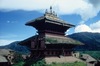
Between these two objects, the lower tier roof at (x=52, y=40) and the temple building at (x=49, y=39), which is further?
the temple building at (x=49, y=39)

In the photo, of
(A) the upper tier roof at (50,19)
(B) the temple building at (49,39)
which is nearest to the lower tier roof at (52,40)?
(B) the temple building at (49,39)

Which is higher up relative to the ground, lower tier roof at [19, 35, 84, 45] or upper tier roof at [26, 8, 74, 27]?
upper tier roof at [26, 8, 74, 27]

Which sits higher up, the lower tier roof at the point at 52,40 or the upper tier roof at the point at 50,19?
the upper tier roof at the point at 50,19

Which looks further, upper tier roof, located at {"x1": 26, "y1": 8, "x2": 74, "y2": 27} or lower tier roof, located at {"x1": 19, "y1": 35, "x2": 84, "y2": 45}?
upper tier roof, located at {"x1": 26, "y1": 8, "x2": 74, "y2": 27}

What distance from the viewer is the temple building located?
72.2 ft

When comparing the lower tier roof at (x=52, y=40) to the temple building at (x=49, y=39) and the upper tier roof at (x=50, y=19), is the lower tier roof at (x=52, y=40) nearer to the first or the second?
the temple building at (x=49, y=39)

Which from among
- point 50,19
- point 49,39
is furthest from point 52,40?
point 50,19

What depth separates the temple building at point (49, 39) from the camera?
22.0 m

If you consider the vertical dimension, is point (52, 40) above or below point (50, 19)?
below

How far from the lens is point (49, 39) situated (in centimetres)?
2202

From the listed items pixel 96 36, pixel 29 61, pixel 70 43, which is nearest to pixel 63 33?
Result: pixel 70 43

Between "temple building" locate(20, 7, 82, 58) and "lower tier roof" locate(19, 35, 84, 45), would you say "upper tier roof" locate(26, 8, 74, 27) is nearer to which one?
"temple building" locate(20, 7, 82, 58)

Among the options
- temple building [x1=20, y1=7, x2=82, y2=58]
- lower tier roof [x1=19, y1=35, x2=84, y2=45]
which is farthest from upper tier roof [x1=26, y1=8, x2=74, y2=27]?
lower tier roof [x1=19, y1=35, x2=84, y2=45]

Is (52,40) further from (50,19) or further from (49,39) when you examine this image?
(50,19)
